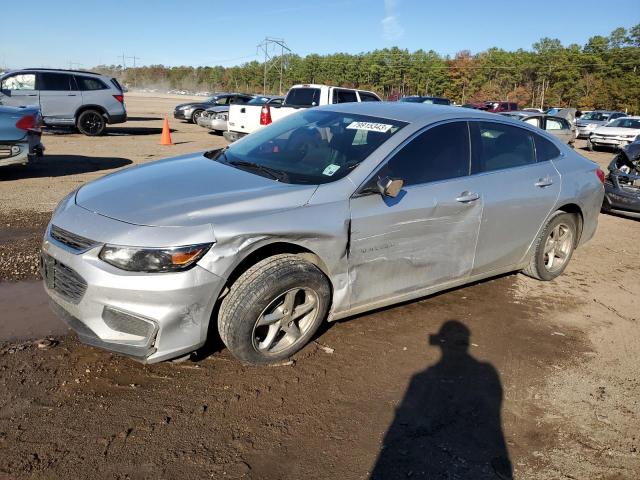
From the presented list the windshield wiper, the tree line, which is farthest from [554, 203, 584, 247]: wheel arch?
the tree line

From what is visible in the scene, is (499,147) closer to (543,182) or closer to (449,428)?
(543,182)

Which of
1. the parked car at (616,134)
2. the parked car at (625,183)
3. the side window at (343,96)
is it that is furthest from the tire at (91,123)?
the parked car at (616,134)

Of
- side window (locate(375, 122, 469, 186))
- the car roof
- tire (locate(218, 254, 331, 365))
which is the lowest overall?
tire (locate(218, 254, 331, 365))

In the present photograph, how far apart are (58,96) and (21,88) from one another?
0.93 m

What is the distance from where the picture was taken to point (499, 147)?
4.49m

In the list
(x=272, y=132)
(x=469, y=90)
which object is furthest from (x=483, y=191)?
(x=469, y=90)

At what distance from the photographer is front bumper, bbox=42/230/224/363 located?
2.82 m

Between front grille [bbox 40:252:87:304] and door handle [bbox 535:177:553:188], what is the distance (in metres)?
3.76

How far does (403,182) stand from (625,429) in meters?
2.00

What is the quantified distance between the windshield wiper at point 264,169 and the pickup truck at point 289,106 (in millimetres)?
9723

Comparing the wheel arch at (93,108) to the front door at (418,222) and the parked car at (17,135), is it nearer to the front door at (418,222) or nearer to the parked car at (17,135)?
the parked car at (17,135)

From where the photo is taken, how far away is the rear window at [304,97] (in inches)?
556

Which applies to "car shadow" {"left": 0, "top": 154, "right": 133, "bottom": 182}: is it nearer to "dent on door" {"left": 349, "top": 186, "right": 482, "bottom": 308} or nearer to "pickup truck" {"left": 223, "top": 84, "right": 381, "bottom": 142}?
"pickup truck" {"left": 223, "top": 84, "right": 381, "bottom": 142}

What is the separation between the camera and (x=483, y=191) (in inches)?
163
